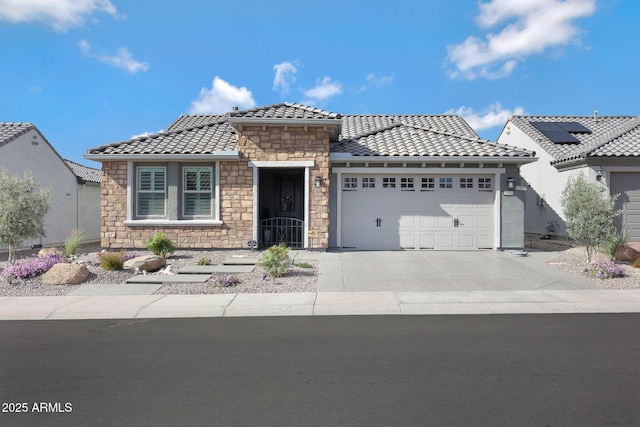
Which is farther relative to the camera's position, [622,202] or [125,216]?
[622,202]

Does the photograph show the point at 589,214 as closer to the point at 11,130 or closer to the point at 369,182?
the point at 369,182

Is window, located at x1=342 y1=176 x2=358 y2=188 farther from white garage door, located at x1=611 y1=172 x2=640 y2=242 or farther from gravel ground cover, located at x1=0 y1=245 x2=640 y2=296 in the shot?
white garage door, located at x1=611 y1=172 x2=640 y2=242

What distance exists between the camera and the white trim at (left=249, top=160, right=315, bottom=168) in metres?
13.7

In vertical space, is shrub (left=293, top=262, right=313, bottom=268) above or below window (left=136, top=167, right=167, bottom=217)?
below

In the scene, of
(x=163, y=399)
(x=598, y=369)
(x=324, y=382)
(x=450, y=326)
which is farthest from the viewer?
(x=450, y=326)

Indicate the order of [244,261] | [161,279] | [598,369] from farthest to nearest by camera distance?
[244,261] < [161,279] < [598,369]

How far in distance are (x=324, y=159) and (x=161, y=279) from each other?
20.6ft

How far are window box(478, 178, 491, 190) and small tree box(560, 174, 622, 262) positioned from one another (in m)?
3.02

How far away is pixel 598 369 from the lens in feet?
15.8

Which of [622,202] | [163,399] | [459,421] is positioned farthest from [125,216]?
[622,202]

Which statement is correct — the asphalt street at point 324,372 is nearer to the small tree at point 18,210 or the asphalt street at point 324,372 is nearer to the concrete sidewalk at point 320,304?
the concrete sidewalk at point 320,304

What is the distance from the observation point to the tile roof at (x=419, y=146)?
14.0 metres

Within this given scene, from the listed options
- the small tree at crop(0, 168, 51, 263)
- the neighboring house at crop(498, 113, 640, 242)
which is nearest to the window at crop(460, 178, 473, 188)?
the neighboring house at crop(498, 113, 640, 242)

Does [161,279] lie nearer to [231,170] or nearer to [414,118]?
[231,170]
